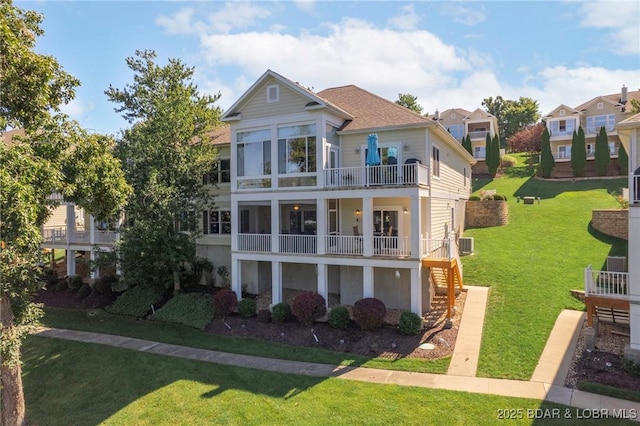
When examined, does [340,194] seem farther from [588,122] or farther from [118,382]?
[588,122]

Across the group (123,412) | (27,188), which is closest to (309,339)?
(123,412)

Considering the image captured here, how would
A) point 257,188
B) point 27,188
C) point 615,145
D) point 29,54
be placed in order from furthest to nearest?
point 615,145 < point 257,188 < point 29,54 < point 27,188

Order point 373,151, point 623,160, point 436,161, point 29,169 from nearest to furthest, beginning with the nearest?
point 29,169
point 373,151
point 436,161
point 623,160

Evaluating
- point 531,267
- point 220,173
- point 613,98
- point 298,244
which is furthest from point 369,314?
point 613,98

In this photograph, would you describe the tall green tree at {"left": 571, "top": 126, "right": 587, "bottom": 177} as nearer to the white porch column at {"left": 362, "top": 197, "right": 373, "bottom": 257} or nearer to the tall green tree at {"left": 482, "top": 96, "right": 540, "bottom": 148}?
the tall green tree at {"left": 482, "top": 96, "right": 540, "bottom": 148}

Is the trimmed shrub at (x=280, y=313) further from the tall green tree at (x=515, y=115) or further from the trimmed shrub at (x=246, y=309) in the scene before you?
the tall green tree at (x=515, y=115)

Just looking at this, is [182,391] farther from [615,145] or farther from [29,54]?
[615,145]

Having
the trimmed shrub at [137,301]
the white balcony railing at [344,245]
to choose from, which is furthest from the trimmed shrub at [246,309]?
the trimmed shrub at [137,301]
